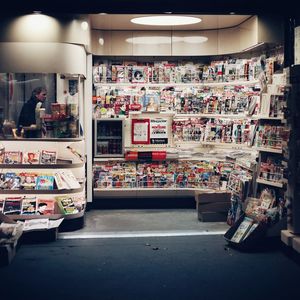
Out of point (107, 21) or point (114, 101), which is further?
point (114, 101)

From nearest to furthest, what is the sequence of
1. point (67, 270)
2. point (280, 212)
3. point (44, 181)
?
point (67, 270), point (280, 212), point (44, 181)

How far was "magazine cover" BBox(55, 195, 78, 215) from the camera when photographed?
7.65 metres

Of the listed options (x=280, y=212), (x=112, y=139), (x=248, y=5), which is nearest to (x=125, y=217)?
(x=112, y=139)

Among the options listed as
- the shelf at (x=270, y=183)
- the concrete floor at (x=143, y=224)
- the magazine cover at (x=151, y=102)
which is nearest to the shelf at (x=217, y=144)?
the magazine cover at (x=151, y=102)

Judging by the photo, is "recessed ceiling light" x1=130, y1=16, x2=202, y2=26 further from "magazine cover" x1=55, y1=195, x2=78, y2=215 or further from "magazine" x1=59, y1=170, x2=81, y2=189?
"magazine cover" x1=55, y1=195, x2=78, y2=215

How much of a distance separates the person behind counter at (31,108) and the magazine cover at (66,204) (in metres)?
1.04

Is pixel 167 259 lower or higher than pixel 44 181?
lower

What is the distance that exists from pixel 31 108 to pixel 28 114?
0.29ft

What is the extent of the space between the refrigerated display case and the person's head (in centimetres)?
166

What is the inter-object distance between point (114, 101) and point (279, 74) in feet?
10.1

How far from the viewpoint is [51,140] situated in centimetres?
768

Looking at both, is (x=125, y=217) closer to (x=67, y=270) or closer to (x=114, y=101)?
(x=114, y=101)

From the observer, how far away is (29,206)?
759 cm

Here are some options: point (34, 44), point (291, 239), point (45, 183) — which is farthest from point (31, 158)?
point (291, 239)
